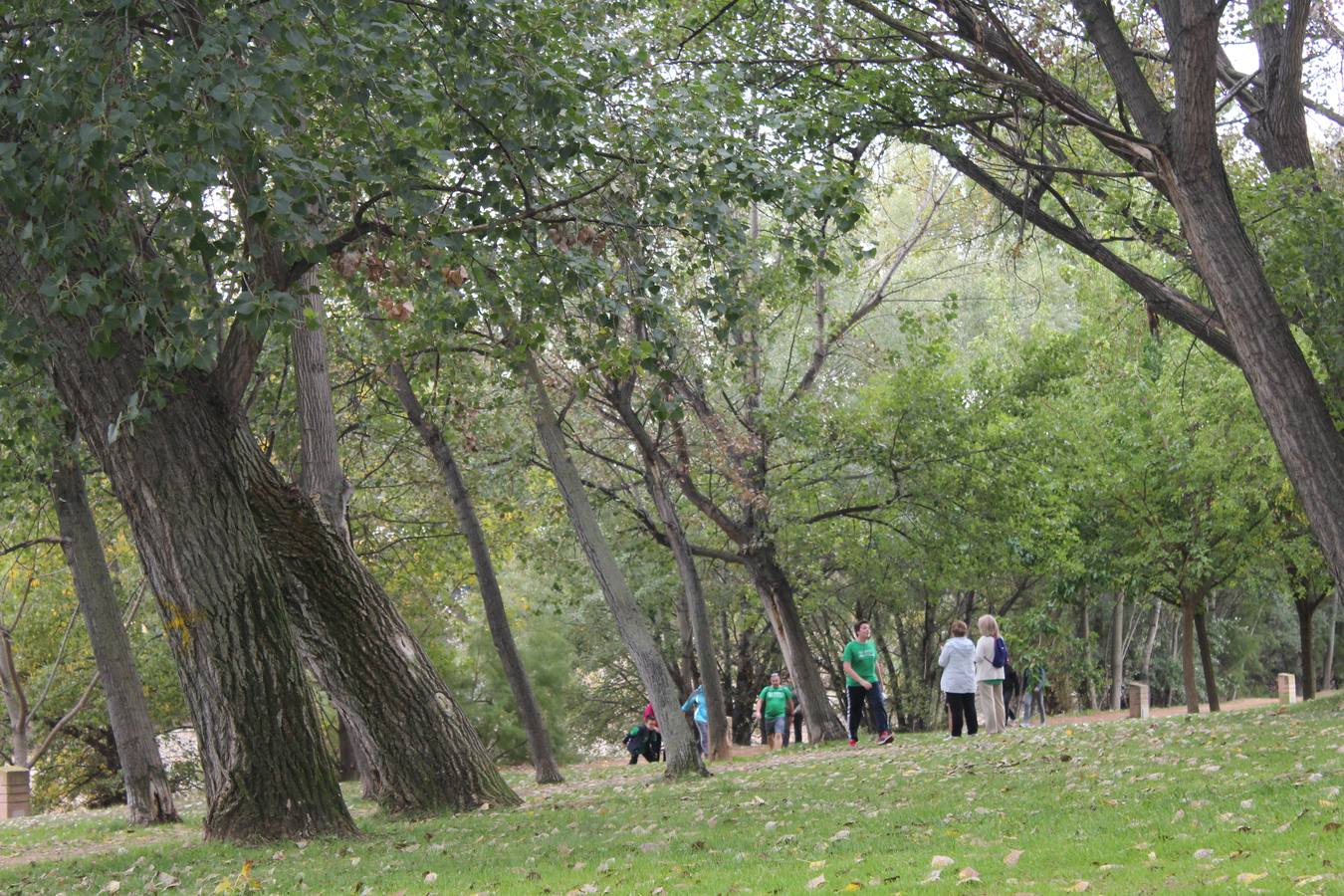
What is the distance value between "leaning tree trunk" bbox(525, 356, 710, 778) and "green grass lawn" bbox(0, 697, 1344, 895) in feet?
3.52

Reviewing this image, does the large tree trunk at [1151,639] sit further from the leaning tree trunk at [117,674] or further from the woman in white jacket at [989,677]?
the leaning tree trunk at [117,674]

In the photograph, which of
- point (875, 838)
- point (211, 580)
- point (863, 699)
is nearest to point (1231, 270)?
point (875, 838)

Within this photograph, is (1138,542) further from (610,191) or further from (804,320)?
(610,191)

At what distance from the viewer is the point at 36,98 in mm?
6844

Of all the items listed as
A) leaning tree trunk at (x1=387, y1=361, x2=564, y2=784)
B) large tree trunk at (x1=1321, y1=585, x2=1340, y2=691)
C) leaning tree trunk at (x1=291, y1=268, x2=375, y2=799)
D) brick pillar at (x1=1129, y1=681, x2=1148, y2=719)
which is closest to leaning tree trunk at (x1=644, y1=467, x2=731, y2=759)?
leaning tree trunk at (x1=387, y1=361, x2=564, y2=784)

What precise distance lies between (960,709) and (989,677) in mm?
640

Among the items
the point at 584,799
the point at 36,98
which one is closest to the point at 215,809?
the point at 584,799

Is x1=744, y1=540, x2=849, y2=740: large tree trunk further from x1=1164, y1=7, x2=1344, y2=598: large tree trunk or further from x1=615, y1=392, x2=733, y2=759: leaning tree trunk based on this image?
x1=1164, y1=7, x2=1344, y2=598: large tree trunk

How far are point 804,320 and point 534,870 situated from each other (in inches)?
765

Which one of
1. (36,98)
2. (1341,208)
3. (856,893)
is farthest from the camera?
(1341,208)

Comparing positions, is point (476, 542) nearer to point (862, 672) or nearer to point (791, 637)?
point (862, 672)

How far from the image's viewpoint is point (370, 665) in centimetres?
1165

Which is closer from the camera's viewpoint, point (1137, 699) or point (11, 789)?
point (11, 789)

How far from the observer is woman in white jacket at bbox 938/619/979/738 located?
1753 centimetres
